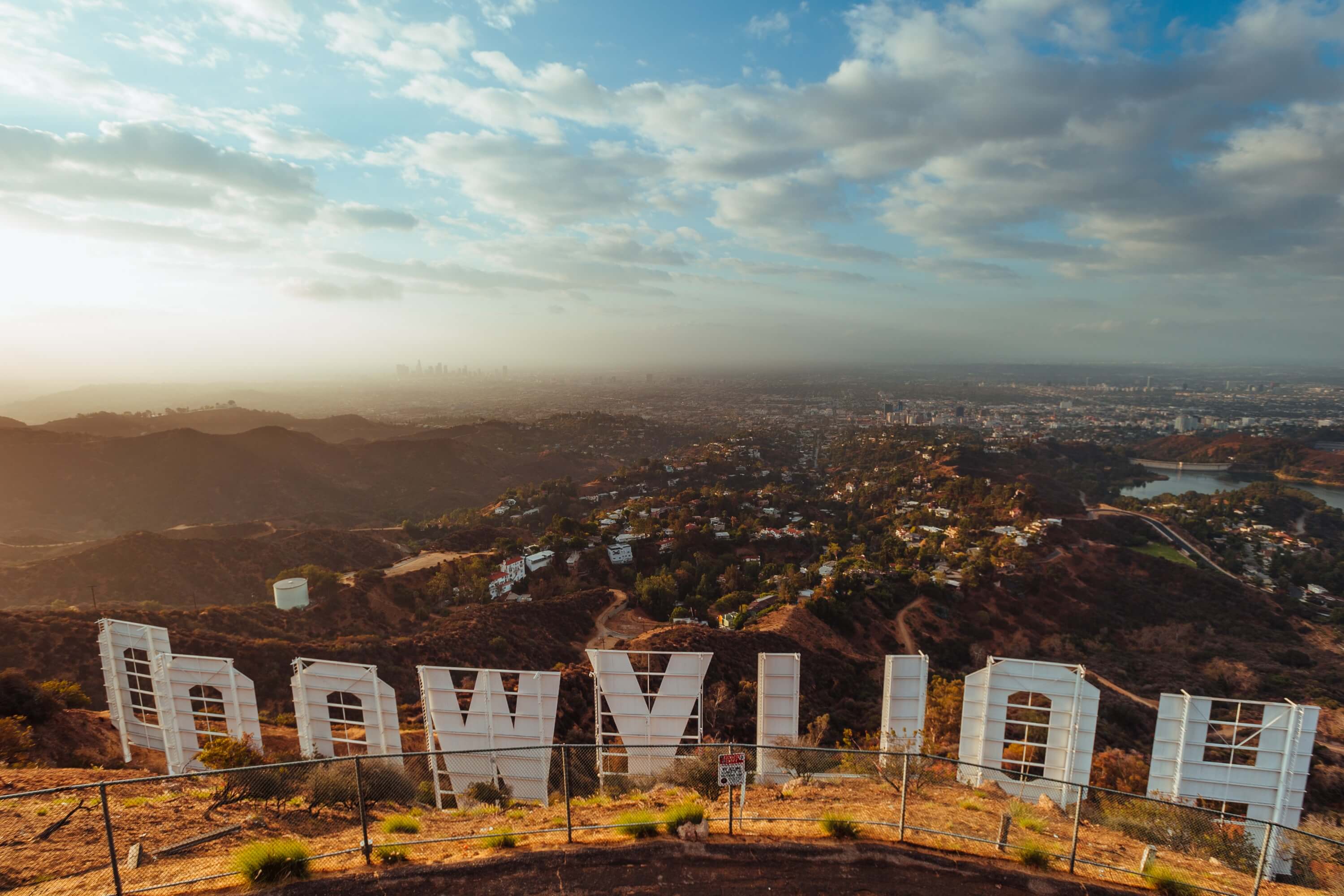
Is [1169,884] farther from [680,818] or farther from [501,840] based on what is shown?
[501,840]

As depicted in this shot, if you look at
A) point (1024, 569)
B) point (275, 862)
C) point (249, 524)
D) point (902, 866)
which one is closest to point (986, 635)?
point (1024, 569)

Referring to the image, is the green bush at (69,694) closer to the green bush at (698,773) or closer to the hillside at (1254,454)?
the green bush at (698,773)

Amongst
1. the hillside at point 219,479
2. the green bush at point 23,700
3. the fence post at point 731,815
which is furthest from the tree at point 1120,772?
the hillside at point 219,479

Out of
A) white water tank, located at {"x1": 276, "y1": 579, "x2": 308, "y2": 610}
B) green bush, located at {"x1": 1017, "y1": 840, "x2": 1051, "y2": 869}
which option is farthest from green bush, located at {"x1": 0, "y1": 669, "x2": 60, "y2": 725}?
green bush, located at {"x1": 1017, "y1": 840, "x2": 1051, "y2": 869}

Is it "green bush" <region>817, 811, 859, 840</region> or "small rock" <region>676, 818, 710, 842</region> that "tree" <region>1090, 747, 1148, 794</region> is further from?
"small rock" <region>676, 818, 710, 842</region>

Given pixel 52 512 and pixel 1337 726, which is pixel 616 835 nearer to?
pixel 1337 726
